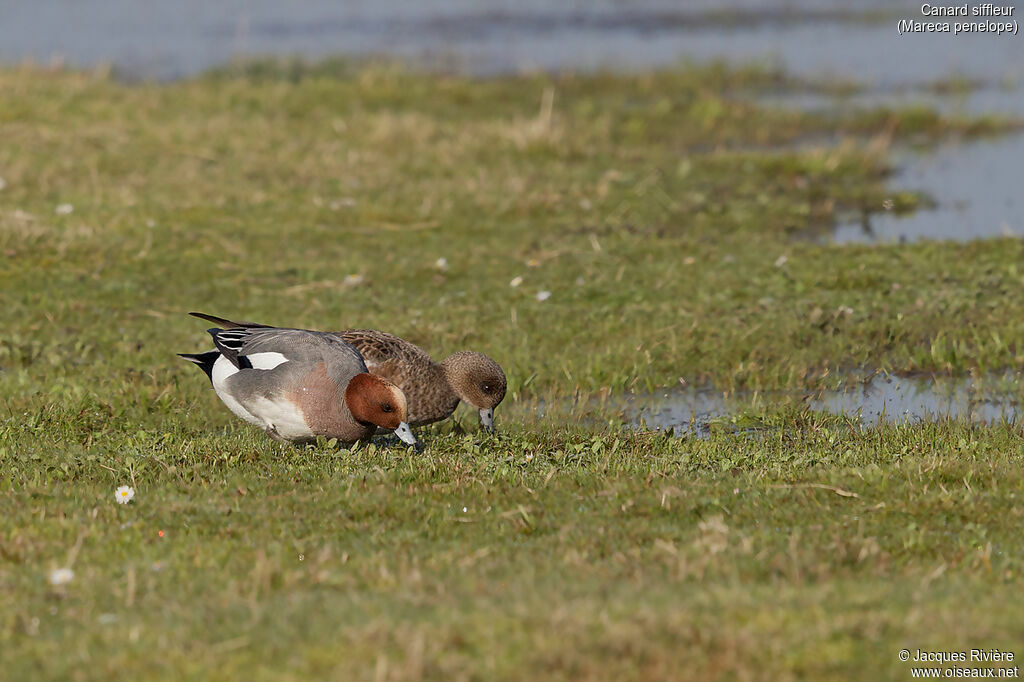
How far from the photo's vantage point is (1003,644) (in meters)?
5.30

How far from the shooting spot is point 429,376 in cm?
945

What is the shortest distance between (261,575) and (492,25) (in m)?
31.8

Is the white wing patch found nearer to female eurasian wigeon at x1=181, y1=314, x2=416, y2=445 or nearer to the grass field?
female eurasian wigeon at x1=181, y1=314, x2=416, y2=445

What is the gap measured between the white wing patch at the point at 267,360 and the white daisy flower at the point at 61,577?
2.75 meters

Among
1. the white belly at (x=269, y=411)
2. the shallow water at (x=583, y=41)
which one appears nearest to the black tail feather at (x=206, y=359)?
the white belly at (x=269, y=411)

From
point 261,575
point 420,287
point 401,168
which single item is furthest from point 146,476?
point 401,168

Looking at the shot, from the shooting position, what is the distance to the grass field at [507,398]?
5.43 meters

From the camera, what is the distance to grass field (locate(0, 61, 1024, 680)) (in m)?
5.43

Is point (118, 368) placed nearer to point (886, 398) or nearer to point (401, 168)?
point (886, 398)

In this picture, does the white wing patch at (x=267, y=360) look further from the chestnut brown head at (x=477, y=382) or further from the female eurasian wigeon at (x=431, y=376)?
the chestnut brown head at (x=477, y=382)

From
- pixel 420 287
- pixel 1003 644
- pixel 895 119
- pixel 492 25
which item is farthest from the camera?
pixel 492 25

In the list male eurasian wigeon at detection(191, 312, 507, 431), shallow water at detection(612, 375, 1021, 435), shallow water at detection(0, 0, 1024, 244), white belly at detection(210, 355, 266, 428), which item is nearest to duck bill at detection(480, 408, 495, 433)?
male eurasian wigeon at detection(191, 312, 507, 431)

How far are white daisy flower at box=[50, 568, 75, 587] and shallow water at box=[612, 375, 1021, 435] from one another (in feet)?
17.3

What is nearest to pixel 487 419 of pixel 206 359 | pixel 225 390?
pixel 225 390
